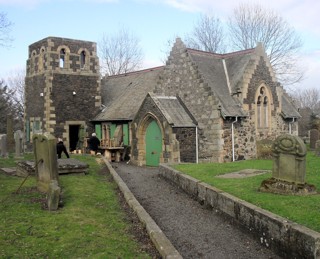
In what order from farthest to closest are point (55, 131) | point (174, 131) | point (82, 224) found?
1. point (55, 131)
2. point (174, 131)
3. point (82, 224)

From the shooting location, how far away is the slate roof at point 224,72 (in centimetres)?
2039

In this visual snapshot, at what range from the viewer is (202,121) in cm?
2061

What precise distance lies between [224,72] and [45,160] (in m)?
14.6

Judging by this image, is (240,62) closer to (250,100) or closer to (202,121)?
(250,100)

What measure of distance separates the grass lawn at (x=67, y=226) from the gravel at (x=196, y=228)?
1.06m

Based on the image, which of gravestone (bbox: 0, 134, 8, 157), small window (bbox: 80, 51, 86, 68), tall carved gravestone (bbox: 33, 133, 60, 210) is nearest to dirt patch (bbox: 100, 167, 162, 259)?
tall carved gravestone (bbox: 33, 133, 60, 210)

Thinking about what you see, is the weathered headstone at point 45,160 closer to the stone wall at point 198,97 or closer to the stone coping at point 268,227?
the stone coping at point 268,227

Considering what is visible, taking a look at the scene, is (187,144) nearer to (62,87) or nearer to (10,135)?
(10,135)

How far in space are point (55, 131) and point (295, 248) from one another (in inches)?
951

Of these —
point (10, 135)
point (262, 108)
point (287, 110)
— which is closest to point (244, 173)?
point (262, 108)

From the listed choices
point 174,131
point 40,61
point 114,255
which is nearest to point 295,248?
point 114,255

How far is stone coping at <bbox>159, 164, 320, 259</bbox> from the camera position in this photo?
591 centimetres

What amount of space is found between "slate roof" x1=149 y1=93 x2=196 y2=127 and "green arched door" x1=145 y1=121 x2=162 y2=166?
1112 mm

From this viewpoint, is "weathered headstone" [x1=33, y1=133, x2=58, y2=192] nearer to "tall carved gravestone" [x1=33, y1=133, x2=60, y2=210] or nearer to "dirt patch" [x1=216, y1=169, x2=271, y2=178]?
"tall carved gravestone" [x1=33, y1=133, x2=60, y2=210]
